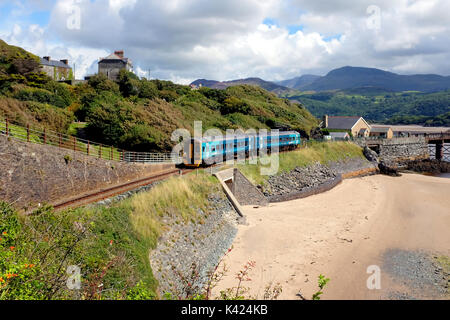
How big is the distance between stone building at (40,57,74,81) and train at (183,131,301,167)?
3876 centimetres

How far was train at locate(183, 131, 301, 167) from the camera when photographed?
25953mm

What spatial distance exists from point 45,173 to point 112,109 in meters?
16.9

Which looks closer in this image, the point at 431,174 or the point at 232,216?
the point at 232,216

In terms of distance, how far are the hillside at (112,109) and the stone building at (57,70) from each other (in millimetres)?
8614

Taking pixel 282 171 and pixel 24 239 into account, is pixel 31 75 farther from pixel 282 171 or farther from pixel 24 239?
pixel 24 239

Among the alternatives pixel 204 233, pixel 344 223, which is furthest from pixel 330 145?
pixel 204 233

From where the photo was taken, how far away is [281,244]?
62.5ft

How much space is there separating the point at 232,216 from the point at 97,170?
9.24m

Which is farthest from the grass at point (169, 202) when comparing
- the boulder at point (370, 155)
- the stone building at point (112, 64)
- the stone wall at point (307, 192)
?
the stone building at point (112, 64)

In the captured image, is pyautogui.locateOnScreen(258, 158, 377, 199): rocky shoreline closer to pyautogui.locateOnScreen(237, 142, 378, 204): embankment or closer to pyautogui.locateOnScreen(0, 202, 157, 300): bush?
pyautogui.locateOnScreen(237, 142, 378, 204): embankment

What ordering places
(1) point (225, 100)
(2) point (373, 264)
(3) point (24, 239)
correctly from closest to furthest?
(3) point (24, 239)
(2) point (373, 264)
(1) point (225, 100)

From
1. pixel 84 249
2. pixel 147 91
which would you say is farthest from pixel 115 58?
pixel 84 249

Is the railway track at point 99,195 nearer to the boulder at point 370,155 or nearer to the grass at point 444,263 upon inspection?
the grass at point 444,263

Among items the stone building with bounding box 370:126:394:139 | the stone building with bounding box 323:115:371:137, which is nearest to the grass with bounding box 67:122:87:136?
the stone building with bounding box 323:115:371:137
